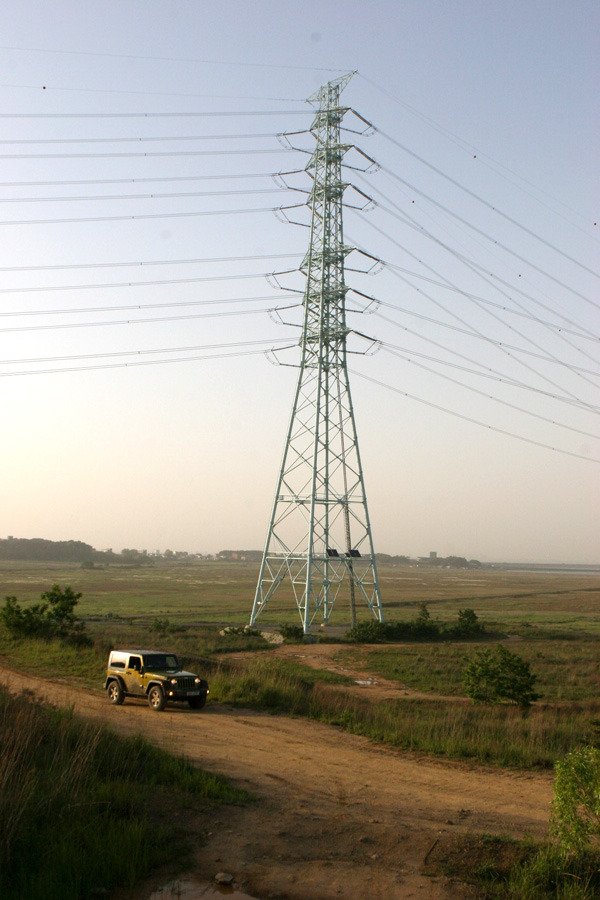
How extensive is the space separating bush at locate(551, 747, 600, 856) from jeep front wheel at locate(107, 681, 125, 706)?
16.1 m

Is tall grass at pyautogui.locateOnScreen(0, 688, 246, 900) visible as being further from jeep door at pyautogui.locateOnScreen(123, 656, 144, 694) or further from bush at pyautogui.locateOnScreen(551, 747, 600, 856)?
jeep door at pyautogui.locateOnScreen(123, 656, 144, 694)

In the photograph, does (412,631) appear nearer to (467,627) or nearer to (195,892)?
(467,627)

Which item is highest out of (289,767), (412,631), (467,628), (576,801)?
(576,801)

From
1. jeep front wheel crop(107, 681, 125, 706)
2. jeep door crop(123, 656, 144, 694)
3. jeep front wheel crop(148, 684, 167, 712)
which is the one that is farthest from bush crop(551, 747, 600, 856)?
jeep front wheel crop(107, 681, 125, 706)

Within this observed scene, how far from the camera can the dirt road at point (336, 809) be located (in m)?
9.18

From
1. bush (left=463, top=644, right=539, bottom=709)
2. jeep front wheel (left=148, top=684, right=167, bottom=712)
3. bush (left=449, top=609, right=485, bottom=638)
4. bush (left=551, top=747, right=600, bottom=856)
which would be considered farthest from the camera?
bush (left=449, top=609, right=485, bottom=638)

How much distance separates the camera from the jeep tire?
22375 mm

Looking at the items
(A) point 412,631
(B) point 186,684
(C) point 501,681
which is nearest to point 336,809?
(B) point 186,684

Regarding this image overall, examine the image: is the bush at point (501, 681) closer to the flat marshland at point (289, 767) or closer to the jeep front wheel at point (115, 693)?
the flat marshland at point (289, 767)

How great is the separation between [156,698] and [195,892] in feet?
43.8

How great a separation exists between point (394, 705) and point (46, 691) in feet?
37.1

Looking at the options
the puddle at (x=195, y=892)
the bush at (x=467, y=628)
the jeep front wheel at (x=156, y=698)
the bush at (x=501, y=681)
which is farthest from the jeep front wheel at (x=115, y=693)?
the bush at (x=467, y=628)

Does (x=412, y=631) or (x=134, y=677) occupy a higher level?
(x=134, y=677)

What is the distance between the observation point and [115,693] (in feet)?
74.1
